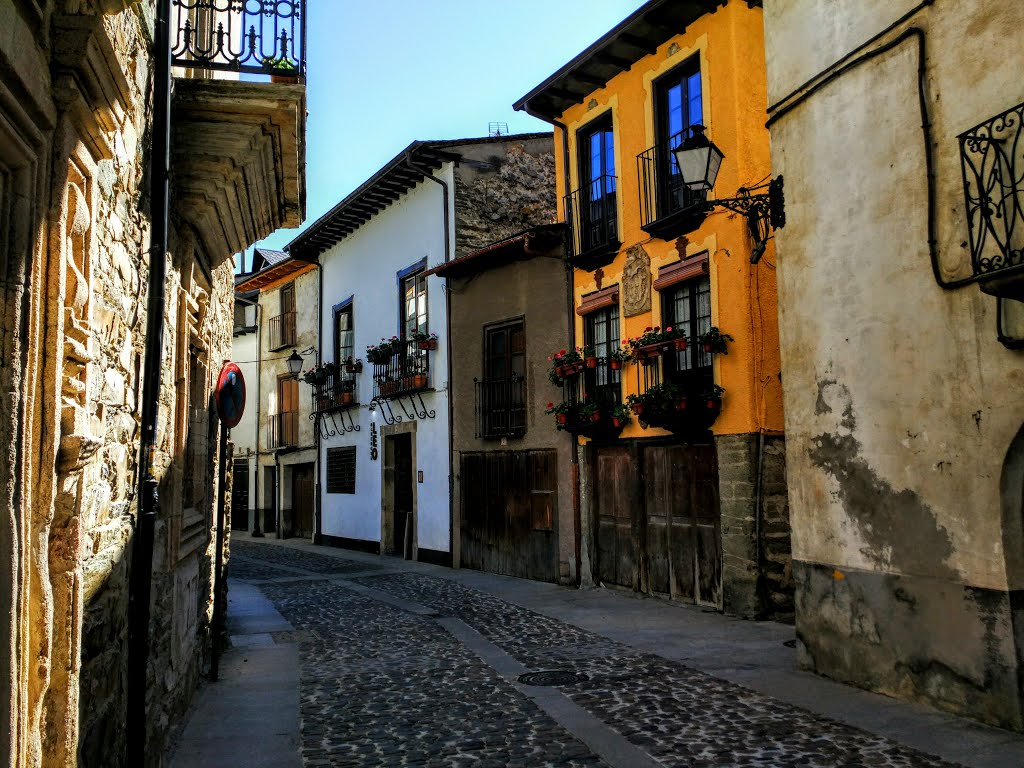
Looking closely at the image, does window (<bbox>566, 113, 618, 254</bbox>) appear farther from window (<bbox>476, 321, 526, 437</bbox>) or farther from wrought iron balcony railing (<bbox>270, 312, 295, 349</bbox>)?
wrought iron balcony railing (<bbox>270, 312, 295, 349</bbox>)

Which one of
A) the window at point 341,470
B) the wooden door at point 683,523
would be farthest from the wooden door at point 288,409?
the wooden door at point 683,523

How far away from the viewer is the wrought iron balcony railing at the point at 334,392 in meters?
20.8

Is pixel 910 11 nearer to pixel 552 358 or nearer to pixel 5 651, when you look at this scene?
pixel 5 651

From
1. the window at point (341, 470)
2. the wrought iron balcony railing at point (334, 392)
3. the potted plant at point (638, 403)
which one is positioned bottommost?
the window at point (341, 470)

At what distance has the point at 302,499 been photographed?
2442cm

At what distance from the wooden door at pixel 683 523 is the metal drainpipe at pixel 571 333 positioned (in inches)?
60.8

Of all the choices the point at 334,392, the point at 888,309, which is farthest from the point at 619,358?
the point at 334,392

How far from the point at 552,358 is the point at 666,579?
13.0ft

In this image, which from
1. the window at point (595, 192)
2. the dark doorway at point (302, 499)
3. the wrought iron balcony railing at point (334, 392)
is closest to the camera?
the window at point (595, 192)

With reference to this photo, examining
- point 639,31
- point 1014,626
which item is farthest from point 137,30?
point 639,31

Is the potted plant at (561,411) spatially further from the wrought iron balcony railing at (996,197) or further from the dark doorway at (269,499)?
the dark doorway at (269,499)

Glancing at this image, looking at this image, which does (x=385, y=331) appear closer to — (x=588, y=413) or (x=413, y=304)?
(x=413, y=304)

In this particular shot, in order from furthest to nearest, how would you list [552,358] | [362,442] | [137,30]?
1. [362,442]
2. [552,358]
3. [137,30]

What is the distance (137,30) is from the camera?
378 centimetres
